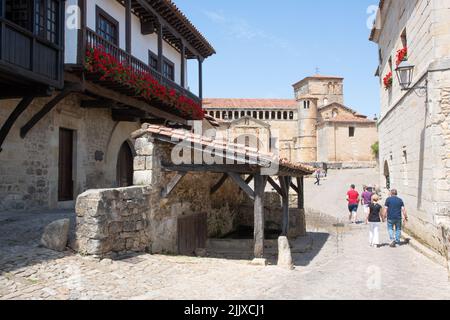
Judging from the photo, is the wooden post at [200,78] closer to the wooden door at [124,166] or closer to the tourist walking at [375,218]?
the wooden door at [124,166]

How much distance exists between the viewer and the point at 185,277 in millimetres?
6223

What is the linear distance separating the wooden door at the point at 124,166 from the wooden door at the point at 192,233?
14.0 ft

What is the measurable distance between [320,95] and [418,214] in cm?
5430

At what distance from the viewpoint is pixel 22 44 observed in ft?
24.6

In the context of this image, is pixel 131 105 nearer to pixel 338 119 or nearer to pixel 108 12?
pixel 108 12

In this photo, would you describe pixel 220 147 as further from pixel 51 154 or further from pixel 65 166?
pixel 65 166

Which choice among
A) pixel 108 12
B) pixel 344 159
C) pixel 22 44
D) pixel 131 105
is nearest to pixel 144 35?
pixel 108 12

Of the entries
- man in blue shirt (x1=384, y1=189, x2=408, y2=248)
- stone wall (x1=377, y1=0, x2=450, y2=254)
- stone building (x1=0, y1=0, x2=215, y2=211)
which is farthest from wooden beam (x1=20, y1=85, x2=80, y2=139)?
man in blue shirt (x1=384, y1=189, x2=408, y2=248)

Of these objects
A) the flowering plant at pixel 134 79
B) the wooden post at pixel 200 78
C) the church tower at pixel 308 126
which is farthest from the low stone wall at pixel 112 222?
the church tower at pixel 308 126

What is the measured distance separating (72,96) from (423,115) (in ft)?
28.0

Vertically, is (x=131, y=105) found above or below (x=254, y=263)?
above

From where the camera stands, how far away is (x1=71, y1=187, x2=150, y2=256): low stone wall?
21.3ft

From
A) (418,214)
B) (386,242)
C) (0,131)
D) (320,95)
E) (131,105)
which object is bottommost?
(386,242)

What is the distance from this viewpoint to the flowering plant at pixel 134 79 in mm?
9188
